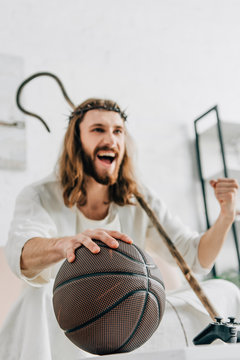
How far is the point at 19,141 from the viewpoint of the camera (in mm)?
2451

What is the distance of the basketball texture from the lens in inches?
34.1

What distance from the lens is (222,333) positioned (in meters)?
0.90

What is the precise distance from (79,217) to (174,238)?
1.33ft

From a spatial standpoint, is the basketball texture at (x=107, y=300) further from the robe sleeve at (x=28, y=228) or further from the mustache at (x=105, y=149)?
the mustache at (x=105, y=149)

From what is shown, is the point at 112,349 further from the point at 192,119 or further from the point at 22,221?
the point at 192,119

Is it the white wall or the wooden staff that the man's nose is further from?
the white wall

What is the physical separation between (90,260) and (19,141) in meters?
1.66

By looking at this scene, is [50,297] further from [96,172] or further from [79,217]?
[96,172]

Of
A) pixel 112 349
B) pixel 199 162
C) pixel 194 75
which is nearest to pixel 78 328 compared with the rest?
pixel 112 349

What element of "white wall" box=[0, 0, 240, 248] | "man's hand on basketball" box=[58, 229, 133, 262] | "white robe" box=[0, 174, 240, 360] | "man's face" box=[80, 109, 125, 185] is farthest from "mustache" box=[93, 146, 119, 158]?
"white wall" box=[0, 0, 240, 248]

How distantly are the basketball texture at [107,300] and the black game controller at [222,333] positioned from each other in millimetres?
107

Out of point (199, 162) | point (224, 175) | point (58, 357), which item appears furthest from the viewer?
point (199, 162)

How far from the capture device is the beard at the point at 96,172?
1.70 metres

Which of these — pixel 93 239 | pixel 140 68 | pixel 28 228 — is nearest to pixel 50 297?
pixel 28 228
